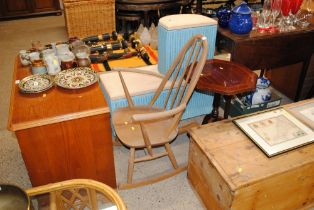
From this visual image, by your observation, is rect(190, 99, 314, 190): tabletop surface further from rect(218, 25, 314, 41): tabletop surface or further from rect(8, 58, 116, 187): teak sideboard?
rect(218, 25, 314, 41): tabletop surface

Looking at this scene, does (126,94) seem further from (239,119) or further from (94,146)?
(239,119)

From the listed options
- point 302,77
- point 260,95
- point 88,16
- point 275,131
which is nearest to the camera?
point 275,131

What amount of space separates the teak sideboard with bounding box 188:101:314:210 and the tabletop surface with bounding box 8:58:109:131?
0.60 metres

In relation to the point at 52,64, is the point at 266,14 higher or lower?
higher

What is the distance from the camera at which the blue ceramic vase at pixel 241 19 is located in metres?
1.95

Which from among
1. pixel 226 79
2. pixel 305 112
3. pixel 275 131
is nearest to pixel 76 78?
pixel 226 79

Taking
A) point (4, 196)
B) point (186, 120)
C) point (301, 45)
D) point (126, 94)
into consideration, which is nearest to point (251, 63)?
point (301, 45)

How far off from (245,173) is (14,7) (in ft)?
16.2

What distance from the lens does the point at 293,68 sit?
2.65 meters

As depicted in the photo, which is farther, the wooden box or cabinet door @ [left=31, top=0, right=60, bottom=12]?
cabinet door @ [left=31, top=0, right=60, bottom=12]

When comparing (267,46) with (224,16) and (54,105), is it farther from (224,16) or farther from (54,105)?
(54,105)

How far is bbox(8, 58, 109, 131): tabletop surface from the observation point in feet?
4.39

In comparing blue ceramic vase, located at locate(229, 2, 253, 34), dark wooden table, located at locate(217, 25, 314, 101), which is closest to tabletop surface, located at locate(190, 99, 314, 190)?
dark wooden table, located at locate(217, 25, 314, 101)

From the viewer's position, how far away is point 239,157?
144 cm
